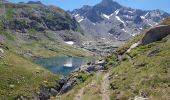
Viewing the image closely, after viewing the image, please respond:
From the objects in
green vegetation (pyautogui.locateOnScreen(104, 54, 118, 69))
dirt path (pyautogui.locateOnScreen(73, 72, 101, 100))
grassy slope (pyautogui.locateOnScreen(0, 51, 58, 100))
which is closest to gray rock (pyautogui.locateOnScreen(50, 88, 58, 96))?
grassy slope (pyautogui.locateOnScreen(0, 51, 58, 100))

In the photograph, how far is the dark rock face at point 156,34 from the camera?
62.1 m

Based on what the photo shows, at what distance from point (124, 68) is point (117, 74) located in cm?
145

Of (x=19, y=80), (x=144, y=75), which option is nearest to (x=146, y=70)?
(x=144, y=75)

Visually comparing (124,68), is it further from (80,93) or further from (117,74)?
(80,93)

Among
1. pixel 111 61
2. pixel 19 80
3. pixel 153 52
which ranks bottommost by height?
pixel 19 80

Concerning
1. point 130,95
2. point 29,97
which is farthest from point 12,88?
point 130,95

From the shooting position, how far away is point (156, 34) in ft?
205

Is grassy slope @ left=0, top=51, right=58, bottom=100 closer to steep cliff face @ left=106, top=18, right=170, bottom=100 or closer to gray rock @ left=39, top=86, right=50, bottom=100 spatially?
gray rock @ left=39, top=86, right=50, bottom=100

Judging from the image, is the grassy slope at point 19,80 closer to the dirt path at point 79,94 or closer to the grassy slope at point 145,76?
the dirt path at point 79,94

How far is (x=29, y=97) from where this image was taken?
84.9m

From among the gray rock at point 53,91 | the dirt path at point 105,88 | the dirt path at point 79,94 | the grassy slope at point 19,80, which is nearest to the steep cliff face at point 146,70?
the dirt path at point 105,88

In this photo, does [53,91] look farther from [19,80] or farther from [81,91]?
[81,91]

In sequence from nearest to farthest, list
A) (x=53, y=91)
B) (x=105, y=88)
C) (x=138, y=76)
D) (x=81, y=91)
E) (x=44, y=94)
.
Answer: (x=138, y=76)
(x=105, y=88)
(x=81, y=91)
(x=53, y=91)
(x=44, y=94)

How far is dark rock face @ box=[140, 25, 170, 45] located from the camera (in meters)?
62.1
